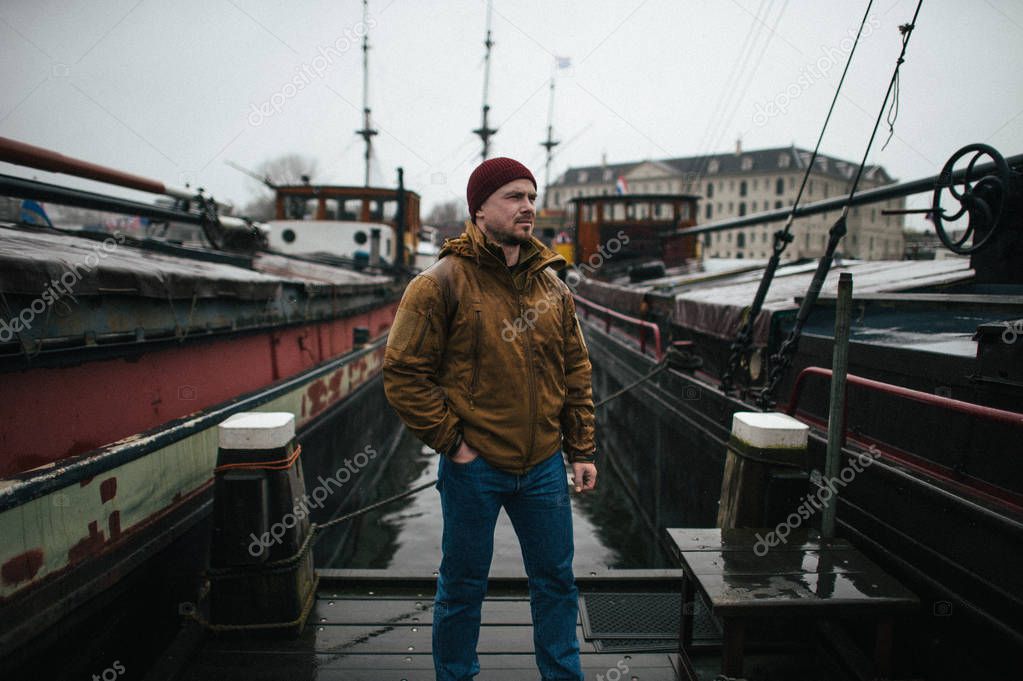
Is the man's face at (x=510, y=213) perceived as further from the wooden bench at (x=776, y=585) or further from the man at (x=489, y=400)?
the wooden bench at (x=776, y=585)

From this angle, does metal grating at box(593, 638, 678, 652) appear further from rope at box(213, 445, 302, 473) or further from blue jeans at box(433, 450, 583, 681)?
rope at box(213, 445, 302, 473)

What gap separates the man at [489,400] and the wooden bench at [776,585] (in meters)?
0.57

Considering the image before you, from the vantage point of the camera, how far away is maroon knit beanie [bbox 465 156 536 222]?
198 cm

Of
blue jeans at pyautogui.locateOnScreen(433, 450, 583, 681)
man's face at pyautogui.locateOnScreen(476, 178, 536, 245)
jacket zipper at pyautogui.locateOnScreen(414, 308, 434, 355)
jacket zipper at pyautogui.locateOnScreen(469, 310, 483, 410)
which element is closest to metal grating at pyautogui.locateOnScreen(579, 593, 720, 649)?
blue jeans at pyautogui.locateOnScreen(433, 450, 583, 681)

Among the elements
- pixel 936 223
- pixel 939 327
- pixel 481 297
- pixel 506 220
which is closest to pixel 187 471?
pixel 481 297

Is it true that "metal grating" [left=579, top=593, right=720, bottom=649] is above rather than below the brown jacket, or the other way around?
below

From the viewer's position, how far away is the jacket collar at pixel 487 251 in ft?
6.55

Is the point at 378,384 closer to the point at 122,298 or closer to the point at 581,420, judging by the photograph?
the point at 122,298

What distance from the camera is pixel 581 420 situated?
2.21 metres

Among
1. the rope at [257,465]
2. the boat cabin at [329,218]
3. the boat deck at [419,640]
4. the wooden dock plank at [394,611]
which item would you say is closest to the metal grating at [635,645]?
the boat deck at [419,640]

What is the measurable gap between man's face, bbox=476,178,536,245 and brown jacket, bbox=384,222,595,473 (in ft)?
0.19

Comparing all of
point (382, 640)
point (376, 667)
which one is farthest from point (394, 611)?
point (376, 667)

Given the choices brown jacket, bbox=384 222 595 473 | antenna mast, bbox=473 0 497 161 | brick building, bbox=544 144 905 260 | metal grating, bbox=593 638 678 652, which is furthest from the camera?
brick building, bbox=544 144 905 260

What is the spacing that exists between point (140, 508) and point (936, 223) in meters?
4.81
